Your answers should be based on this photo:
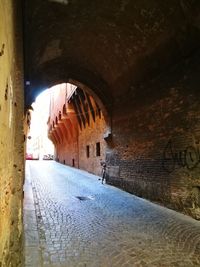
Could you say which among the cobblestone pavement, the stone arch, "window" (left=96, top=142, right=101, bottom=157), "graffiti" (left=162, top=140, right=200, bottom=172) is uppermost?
the stone arch

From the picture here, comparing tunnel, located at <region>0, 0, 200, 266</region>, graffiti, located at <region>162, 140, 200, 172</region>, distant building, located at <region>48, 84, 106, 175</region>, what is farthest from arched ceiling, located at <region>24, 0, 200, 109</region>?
distant building, located at <region>48, 84, 106, 175</region>

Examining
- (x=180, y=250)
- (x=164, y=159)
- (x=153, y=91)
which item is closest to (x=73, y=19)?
(x=153, y=91)

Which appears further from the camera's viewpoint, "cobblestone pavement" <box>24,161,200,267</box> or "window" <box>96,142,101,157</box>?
"window" <box>96,142,101,157</box>

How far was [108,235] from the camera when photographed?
5383mm

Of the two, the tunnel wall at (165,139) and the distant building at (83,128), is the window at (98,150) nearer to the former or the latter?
the distant building at (83,128)

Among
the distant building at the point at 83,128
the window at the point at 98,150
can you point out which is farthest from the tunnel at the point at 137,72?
the window at the point at 98,150

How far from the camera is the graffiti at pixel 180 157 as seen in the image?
7117 mm

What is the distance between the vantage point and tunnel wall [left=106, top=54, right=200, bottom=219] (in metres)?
7.22

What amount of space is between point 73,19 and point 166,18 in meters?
2.35

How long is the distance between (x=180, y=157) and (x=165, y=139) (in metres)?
0.87

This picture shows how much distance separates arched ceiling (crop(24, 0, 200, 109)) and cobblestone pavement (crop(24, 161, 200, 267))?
152 inches

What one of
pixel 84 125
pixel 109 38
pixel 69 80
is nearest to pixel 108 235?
pixel 109 38

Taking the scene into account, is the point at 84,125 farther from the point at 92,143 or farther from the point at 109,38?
the point at 109,38

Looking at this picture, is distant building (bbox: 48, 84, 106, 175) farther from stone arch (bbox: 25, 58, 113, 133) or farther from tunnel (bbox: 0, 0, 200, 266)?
tunnel (bbox: 0, 0, 200, 266)
